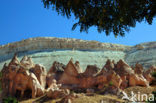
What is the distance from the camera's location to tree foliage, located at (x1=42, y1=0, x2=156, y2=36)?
7570 mm

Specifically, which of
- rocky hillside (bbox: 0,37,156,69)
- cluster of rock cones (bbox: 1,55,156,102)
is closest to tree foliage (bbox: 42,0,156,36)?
cluster of rock cones (bbox: 1,55,156,102)

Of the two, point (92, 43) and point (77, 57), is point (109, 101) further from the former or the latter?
point (92, 43)

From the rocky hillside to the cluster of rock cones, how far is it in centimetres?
2604

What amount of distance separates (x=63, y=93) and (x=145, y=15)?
11989 mm

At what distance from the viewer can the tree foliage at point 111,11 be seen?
757cm

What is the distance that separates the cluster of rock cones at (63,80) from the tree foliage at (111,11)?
11000 mm

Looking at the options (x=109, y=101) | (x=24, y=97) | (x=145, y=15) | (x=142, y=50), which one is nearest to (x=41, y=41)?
(x=142, y=50)

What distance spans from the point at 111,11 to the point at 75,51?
53769mm

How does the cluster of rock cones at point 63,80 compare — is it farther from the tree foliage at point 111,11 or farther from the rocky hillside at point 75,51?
the rocky hillside at point 75,51

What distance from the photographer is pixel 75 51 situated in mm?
61594

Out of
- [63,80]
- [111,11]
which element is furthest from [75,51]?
[111,11]

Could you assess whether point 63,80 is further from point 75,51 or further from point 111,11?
point 75,51

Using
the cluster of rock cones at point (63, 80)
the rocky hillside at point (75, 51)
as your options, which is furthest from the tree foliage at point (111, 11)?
the rocky hillside at point (75, 51)

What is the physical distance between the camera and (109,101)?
15750 mm
